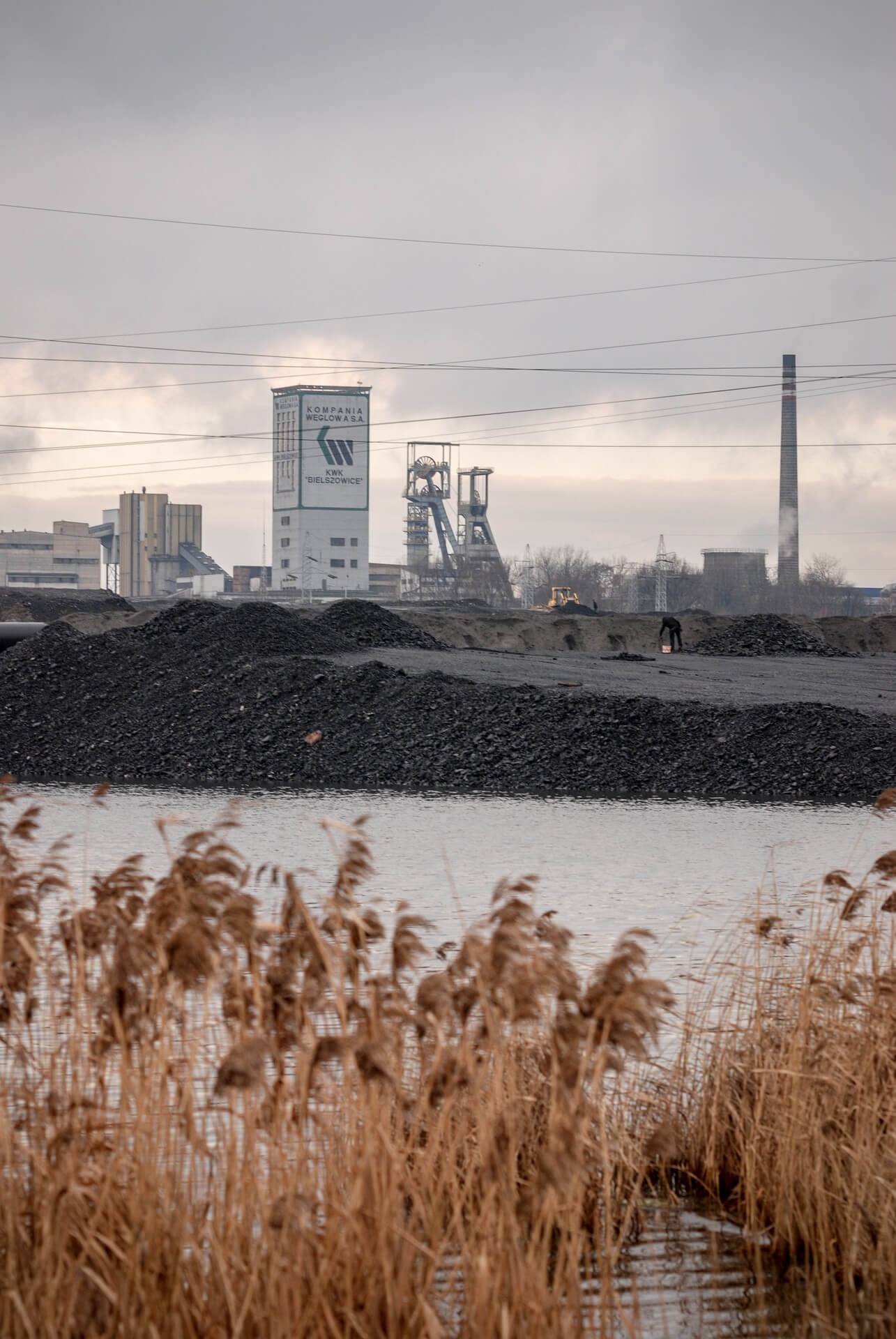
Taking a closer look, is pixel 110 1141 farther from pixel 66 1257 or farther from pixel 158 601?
pixel 158 601

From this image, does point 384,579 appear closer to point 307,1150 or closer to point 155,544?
point 155,544

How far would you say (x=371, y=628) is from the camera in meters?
36.1

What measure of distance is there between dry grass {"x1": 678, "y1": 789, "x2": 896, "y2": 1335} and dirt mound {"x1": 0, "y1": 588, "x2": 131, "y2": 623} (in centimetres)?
5850

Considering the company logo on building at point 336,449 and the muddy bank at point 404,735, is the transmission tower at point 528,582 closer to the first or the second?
the company logo on building at point 336,449

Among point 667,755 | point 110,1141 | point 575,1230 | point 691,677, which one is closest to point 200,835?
point 110,1141

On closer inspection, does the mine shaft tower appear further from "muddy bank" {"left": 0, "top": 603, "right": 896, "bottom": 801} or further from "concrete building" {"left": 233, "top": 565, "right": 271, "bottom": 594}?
"muddy bank" {"left": 0, "top": 603, "right": 896, "bottom": 801}

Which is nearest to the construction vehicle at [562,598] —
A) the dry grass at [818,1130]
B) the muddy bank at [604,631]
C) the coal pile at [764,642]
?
the muddy bank at [604,631]

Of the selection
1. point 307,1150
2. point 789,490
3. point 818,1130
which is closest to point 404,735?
point 818,1130

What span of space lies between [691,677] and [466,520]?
12749cm

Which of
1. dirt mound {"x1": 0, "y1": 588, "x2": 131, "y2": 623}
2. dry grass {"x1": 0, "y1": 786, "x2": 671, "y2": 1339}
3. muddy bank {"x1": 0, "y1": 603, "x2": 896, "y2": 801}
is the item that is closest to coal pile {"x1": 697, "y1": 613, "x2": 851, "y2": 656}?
muddy bank {"x1": 0, "y1": 603, "x2": 896, "y2": 801}

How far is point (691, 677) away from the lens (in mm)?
30750

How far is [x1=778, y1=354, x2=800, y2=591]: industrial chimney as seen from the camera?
11650cm

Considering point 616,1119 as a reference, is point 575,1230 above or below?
above

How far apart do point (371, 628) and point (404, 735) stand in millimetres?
15637
